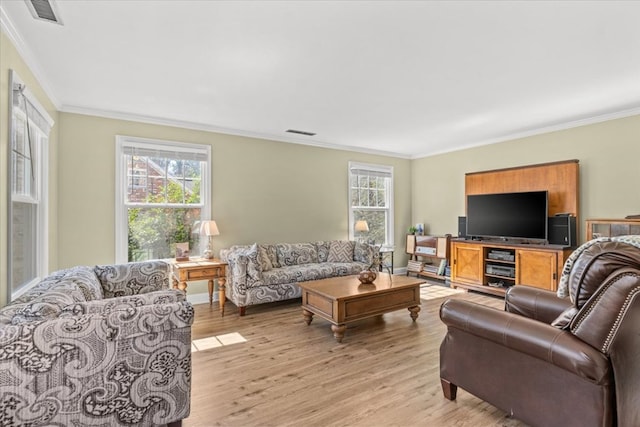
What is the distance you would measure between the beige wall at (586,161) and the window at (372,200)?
1.08m

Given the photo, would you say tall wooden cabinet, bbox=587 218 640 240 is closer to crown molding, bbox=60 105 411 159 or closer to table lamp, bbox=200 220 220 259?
crown molding, bbox=60 105 411 159

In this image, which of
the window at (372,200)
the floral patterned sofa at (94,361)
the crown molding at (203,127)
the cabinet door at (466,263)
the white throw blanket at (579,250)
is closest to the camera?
the floral patterned sofa at (94,361)

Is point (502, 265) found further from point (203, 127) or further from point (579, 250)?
point (203, 127)

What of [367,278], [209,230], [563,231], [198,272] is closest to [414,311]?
[367,278]

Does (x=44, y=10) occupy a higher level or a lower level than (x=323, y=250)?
higher

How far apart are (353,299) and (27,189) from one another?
123 inches

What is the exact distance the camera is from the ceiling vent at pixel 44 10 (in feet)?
6.65

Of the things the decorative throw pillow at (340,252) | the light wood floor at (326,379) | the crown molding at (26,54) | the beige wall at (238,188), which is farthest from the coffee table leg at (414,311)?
the crown molding at (26,54)

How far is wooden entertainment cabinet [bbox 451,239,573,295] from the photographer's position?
175 inches

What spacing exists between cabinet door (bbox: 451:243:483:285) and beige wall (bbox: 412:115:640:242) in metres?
0.76

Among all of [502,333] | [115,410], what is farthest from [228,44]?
[502,333]

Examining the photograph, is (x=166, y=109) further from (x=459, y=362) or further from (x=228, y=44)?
(x=459, y=362)

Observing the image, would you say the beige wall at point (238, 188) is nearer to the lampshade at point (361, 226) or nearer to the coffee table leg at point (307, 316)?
the lampshade at point (361, 226)

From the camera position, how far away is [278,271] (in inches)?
176
